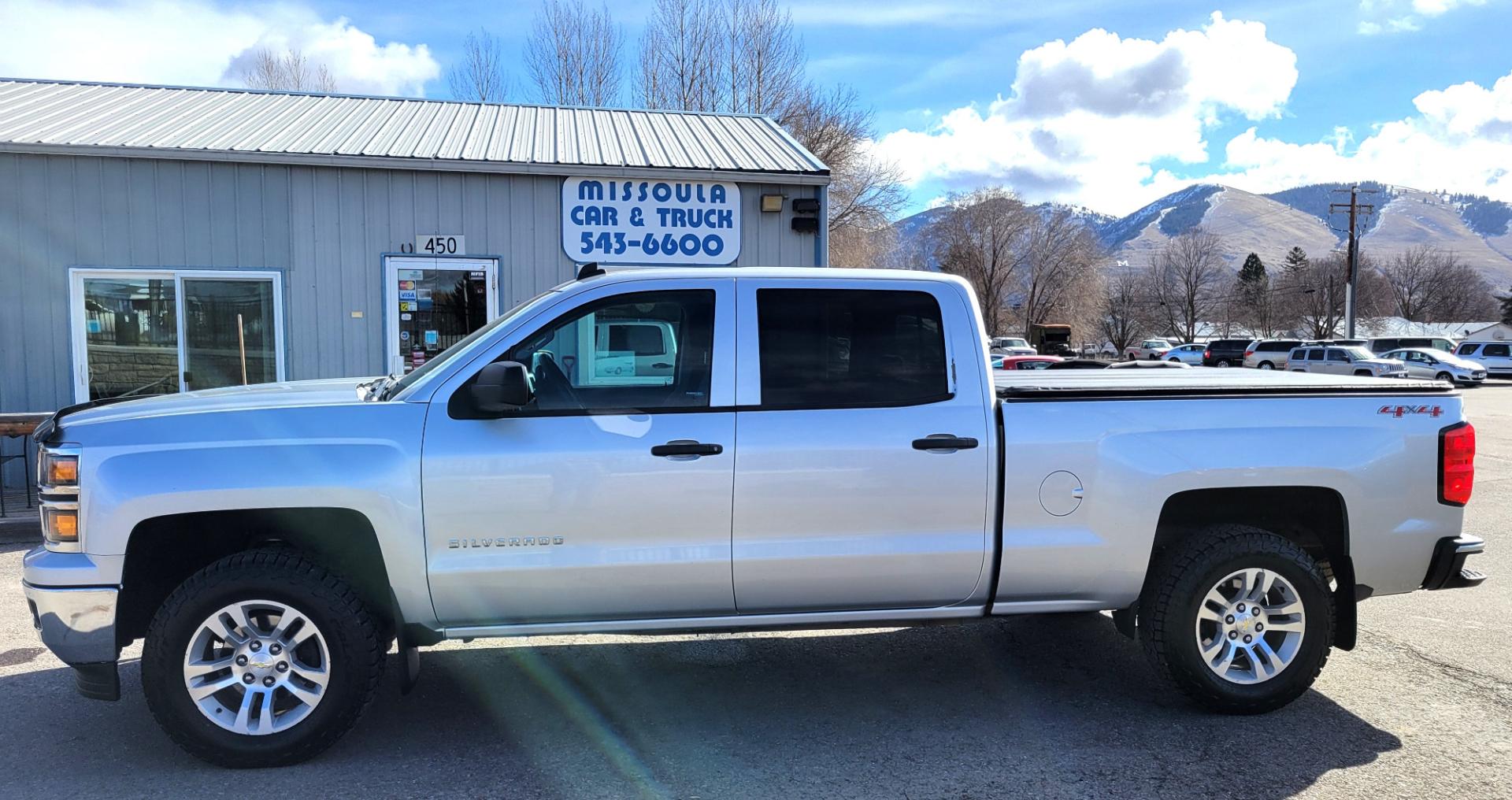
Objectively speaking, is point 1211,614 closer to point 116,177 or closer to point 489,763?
point 489,763

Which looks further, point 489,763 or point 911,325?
point 911,325

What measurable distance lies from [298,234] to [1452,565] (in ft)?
34.1

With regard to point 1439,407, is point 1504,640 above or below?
below

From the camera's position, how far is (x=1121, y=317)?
2857 inches

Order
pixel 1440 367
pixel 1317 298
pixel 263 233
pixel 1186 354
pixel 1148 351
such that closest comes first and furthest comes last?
pixel 263 233, pixel 1440 367, pixel 1186 354, pixel 1148 351, pixel 1317 298

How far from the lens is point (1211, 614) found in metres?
4.13

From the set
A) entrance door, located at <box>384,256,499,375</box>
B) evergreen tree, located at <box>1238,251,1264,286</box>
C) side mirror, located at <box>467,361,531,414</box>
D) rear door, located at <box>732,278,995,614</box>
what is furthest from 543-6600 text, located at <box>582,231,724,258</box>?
evergreen tree, located at <box>1238,251,1264,286</box>

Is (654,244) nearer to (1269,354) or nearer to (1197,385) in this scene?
(1197,385)

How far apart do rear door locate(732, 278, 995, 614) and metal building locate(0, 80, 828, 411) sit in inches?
290

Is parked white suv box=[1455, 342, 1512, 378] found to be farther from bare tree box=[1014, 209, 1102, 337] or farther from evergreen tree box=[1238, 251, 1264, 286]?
evergreen tree box=[1238, 251, 1264, 286]

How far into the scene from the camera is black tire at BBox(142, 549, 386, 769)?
11.7 ft

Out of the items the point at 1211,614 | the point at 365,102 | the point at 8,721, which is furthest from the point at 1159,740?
Result: the point at 365,102

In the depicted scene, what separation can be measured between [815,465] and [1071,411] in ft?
3.61

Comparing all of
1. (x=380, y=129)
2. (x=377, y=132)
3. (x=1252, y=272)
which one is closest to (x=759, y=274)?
(x=377, y=132)
